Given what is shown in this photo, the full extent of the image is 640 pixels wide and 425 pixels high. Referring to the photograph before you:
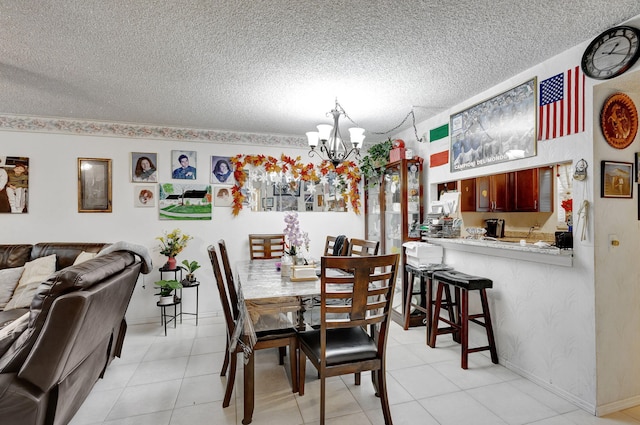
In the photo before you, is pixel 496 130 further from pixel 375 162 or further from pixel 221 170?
pixel 221 170

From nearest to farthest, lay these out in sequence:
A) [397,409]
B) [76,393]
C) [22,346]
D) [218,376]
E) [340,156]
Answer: [22,346] → [76,393] → [397,409] → [218,376] → [340,156]

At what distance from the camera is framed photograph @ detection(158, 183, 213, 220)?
3.93 metres

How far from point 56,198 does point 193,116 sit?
1.92 meters

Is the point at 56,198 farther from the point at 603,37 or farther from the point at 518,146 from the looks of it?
the point at 603,37

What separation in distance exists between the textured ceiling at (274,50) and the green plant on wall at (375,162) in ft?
2.52

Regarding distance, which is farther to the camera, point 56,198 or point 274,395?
point 56,198

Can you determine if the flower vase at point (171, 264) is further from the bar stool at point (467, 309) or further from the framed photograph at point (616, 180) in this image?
the framed photograph at point (616, 180)

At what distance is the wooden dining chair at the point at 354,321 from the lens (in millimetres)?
1730

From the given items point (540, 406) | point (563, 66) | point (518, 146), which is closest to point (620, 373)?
point (540, 406)

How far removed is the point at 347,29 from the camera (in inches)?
74.8

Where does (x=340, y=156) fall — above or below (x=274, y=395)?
above

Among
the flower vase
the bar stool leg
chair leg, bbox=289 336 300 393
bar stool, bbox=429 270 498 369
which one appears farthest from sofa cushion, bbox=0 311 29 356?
the bar stool leg

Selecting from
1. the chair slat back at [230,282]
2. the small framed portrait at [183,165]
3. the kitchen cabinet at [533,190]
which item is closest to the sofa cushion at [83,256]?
the small framed portrait at [183,165]

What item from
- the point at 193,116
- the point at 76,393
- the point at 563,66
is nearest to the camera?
the point at 76,393
